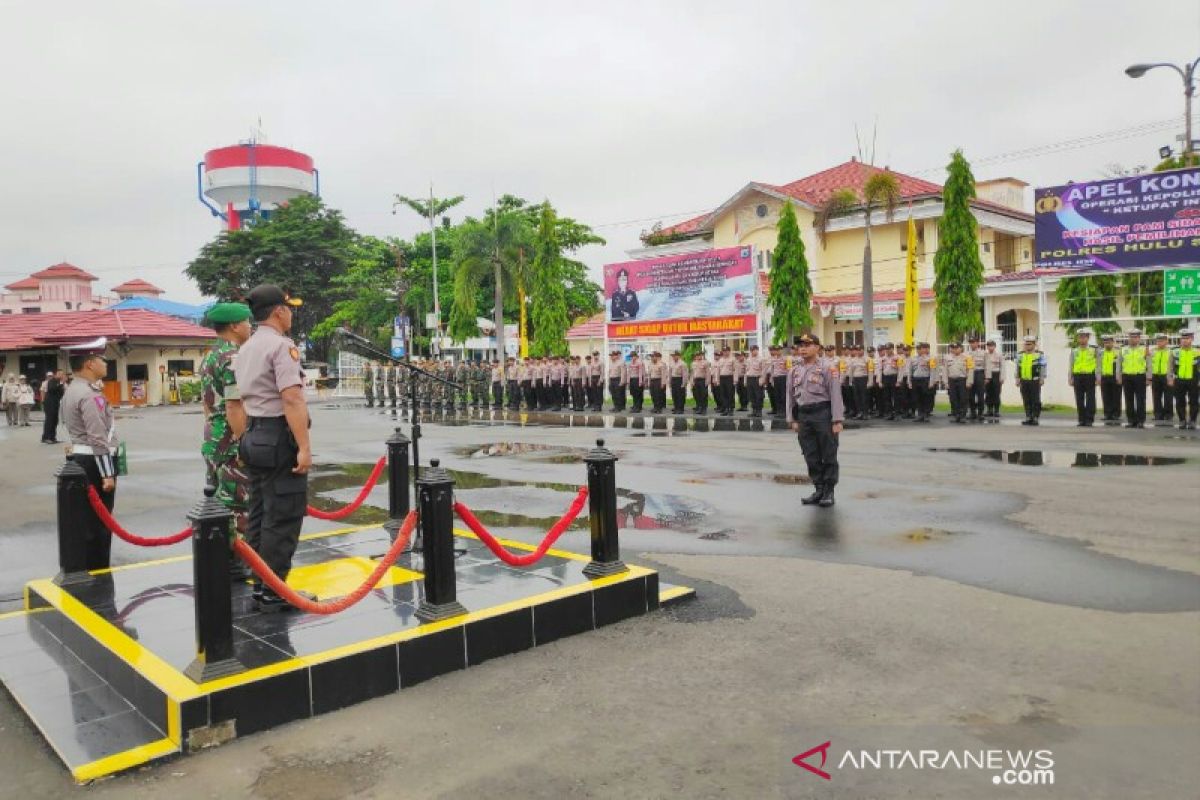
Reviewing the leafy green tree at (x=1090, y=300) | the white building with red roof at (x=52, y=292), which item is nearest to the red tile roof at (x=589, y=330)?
the leafy green tree at (x=1090, y=300)

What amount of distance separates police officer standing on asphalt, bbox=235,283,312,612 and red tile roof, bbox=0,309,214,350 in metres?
41.0

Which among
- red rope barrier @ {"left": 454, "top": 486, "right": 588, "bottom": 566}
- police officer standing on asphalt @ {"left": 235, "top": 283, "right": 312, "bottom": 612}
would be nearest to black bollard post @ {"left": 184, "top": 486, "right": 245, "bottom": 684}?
police officer standing on asphalt @ {"left": 235, "top": 283, "right": 312, "bottom": 612}

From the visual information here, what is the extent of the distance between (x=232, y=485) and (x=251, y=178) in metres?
74.1

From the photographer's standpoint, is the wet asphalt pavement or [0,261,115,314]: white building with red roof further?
[0,261,115,314]: white building with red roof

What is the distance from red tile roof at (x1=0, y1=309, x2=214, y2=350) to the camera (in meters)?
42.7

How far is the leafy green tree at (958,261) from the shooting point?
1143 inches

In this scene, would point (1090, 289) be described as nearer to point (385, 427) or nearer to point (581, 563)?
point (385, 427)

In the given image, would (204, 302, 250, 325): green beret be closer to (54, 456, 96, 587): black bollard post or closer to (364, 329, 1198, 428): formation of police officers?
(54, 456, 96, 587): black bollard post

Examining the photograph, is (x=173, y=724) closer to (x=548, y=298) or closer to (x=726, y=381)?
(x=726, y=381)

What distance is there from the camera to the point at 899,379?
2214 centimetres

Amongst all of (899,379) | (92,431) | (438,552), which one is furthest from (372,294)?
(438,552)

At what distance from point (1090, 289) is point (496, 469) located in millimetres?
24407

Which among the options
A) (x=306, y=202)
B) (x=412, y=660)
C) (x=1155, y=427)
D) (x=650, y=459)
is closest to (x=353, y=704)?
(x=412, y=660)

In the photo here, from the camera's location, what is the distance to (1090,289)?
98.1ft
